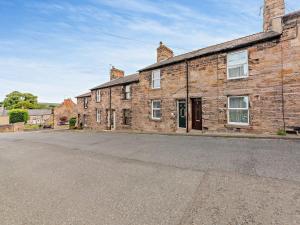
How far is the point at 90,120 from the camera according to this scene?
2738 cm

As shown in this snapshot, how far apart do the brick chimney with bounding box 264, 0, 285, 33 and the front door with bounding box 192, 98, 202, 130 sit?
642 centimetres

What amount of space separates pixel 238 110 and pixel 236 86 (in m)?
1.56

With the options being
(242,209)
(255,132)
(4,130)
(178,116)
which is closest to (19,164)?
(242,209)

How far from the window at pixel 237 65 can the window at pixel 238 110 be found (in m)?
1.46

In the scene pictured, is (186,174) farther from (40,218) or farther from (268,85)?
(268,85)

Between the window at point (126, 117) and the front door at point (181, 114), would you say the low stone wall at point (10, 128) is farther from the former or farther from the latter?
the front door at point (181, 114)

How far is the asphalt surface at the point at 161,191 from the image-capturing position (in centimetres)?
297

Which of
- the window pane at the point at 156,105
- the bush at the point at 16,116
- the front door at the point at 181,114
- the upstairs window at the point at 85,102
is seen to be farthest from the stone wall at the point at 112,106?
the bush at the point at 16,116

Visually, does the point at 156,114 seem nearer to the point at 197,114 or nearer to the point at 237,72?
the point at 197,114

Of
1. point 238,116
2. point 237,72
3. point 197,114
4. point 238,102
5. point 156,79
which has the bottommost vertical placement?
point 238,116

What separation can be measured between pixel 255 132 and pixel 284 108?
1.99 m

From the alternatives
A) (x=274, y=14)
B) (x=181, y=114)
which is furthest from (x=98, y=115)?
(x=274, y=14)

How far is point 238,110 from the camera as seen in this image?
1165cm

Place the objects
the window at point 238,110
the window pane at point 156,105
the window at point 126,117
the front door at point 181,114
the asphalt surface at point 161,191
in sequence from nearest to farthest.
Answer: the asphalt surface at point 161,191, the window at point 238,110, the front door at point 181,114, the window pane at point 156,105, the window at point 126,117
